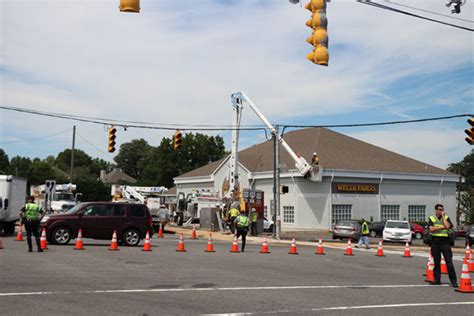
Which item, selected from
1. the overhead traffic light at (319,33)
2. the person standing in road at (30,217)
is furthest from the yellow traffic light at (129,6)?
the person standing in road at (30,217)

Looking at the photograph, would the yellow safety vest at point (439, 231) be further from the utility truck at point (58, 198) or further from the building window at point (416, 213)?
the building window at point (416, 213)

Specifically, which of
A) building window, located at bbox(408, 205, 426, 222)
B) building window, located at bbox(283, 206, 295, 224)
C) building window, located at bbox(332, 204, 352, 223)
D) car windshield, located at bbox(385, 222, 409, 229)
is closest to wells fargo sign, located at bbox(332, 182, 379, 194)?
building window, located at bbox(332, 204, 352, 223)

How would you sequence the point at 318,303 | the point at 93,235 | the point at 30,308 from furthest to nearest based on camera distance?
the point at 93,235 → the point at 318,303 → the point at 30,308

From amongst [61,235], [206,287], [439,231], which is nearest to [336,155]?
[61,235]

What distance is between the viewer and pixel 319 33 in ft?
40.9

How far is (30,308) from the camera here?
8.43 m

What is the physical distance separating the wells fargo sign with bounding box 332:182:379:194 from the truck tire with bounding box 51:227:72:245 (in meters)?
27.6

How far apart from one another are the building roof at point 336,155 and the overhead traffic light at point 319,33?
32.0 metres

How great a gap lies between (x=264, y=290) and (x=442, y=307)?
3.29 m

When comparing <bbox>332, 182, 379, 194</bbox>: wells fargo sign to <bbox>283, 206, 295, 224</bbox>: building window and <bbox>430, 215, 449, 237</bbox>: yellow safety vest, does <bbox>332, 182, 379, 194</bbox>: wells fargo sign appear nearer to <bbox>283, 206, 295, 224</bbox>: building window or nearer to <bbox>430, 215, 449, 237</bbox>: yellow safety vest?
<bbox>283, 206, 295, 224</bbox>: building window

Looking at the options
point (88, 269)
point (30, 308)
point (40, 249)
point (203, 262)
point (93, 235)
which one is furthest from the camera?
point (93, 235)

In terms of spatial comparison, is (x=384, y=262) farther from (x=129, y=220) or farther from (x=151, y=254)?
(x=129, y=220)

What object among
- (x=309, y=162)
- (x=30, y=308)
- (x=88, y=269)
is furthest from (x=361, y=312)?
(x=309, y=162)

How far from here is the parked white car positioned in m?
32.2
